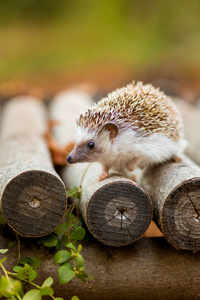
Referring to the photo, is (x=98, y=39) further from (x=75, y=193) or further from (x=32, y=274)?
(x=32, y=274)

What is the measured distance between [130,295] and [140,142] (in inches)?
42.1

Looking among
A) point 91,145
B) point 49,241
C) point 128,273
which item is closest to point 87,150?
point 91,145

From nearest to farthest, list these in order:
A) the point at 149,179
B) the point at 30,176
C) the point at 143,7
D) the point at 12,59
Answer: the point at 30,176 → the point at 149,179 → the point at 12,59 → the point at 143,7

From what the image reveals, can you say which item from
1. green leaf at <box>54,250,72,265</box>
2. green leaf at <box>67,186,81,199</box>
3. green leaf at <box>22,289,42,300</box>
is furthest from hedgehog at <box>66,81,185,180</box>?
green leaf at <box>22,289,42,300</box>

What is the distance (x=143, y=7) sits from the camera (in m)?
12.1

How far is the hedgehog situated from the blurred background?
7.37 metres

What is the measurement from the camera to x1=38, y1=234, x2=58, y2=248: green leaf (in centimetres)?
271

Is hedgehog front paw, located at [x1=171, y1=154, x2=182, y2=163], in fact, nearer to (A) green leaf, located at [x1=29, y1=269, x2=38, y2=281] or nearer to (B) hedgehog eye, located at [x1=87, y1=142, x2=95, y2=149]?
(B) hedgehog eye, located at [x1=87, y1=142, x2=95, y2=149]

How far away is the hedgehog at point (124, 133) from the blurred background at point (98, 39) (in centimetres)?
737

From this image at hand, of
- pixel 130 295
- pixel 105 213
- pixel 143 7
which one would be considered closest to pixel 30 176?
pixel 105 213

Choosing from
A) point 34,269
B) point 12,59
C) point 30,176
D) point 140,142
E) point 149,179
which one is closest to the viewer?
point 30,176

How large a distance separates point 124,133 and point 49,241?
91cm

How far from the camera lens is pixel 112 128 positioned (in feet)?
9.62

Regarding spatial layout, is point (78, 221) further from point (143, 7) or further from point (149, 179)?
point (143, 7)
